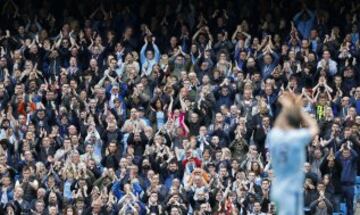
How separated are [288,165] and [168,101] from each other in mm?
15579

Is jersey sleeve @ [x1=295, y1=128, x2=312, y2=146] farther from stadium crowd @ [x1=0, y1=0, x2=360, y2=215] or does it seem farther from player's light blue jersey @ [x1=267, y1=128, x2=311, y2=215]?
stadium crowd @ [x1=0, y1=0, x2=360, y2=215]

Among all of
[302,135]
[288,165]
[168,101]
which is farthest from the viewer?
[168,101]

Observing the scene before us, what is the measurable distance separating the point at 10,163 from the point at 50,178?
1449 millimetres

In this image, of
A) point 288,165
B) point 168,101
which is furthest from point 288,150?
point 168,101

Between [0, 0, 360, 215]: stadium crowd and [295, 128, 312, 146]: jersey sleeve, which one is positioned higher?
[0, 0, 360, 215]: stadium crowd

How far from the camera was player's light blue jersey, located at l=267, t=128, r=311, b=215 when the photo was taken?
12.4 m

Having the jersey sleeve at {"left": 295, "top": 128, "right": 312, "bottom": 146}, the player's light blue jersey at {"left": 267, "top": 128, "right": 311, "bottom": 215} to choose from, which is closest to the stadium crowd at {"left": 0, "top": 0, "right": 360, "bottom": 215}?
the player's light blue jersey at {"left": 267, "top": 128, "right": 311, "bottom": 215}

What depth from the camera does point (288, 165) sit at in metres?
12.5

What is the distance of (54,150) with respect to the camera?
1061 inches

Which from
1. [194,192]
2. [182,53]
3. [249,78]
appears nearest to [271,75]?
[249,78]

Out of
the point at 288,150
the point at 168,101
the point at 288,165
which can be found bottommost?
the point at 288,165

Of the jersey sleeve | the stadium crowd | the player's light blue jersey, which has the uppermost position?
the stadium crowd

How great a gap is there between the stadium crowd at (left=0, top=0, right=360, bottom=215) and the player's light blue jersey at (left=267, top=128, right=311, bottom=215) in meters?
11.6

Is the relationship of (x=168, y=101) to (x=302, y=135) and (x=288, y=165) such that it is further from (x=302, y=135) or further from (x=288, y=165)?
(x=302, y=135)
